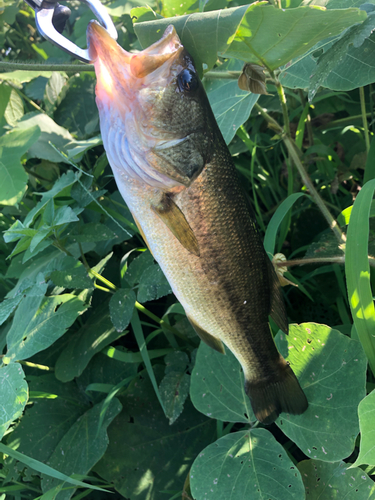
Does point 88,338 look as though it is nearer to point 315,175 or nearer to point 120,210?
point 120,210

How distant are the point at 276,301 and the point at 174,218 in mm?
421

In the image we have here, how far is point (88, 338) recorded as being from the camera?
1713mm

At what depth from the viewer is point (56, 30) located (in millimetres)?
856

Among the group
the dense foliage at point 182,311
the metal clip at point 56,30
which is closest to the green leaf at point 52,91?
the dense foliage at point 182,311

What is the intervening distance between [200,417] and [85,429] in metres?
0.49

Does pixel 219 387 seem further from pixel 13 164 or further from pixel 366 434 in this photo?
pixel 13 164

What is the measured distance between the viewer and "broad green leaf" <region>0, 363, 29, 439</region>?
1.14 meters

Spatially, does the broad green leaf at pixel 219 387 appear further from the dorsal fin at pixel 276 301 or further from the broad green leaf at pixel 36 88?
the broad green leaf at pixel 36 88

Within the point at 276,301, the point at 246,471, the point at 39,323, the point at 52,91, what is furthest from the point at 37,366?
the point at 52,91

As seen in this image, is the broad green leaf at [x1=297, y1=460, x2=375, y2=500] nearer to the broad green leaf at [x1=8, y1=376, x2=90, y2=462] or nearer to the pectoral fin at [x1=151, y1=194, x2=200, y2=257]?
the pectoral fin at [x1=151, y1=194, x2=200, y2=257]

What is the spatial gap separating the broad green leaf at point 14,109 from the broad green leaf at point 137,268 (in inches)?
47.3

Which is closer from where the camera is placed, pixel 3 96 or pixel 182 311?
pixel 182 311

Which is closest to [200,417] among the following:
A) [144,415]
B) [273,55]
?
[144,415]

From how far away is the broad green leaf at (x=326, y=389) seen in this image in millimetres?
1097
